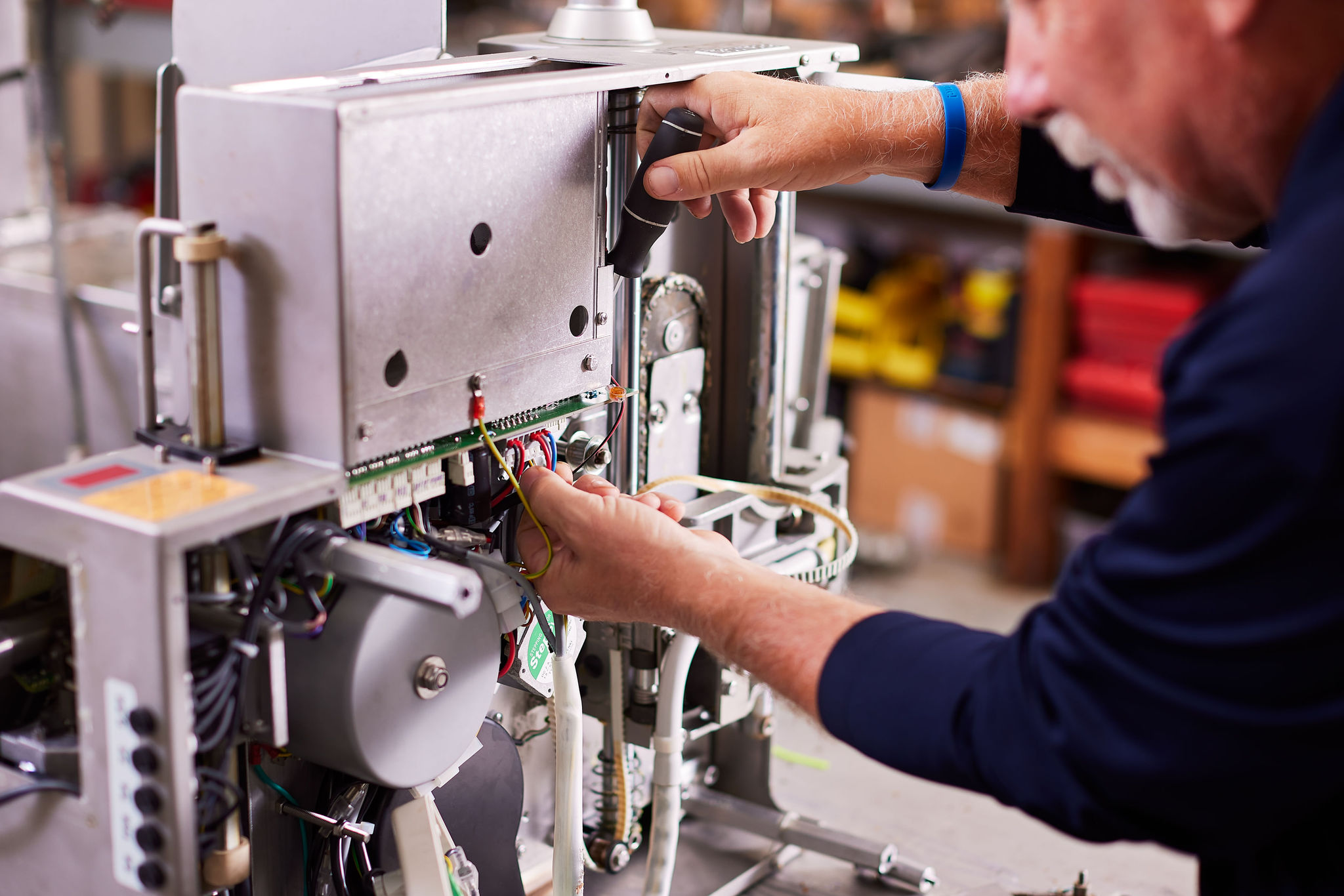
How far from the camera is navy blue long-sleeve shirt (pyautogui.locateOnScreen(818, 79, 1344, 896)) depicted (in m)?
0.66

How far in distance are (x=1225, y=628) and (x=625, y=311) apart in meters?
0.58

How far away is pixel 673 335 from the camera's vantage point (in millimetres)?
1223

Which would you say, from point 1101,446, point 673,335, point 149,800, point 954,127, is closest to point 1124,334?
point 1101,446

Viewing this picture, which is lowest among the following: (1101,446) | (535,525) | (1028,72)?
(1101,446)

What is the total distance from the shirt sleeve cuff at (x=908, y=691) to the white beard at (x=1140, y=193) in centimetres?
28

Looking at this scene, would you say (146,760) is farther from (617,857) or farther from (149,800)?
(617,857)

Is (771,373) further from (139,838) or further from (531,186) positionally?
(139,838)

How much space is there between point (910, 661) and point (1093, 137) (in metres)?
0.33

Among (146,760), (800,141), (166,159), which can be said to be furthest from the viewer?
(166,159)

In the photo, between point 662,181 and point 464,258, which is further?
point 662,181

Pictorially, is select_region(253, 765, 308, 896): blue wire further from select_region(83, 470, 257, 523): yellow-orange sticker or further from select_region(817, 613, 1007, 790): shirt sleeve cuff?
select_region(817, 613, 1007, 790): shirt sleeve cuff

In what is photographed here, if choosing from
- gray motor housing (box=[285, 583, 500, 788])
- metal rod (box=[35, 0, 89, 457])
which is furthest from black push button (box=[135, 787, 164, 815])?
metal rod (box=[35, 0, 89, 457])

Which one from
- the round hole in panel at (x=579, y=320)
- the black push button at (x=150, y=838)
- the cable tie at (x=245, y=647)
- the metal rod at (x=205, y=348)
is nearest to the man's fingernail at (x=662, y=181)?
the round hole in panel at (x=579, y=320)

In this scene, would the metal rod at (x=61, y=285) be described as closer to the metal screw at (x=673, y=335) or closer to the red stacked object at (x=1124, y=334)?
the metal screw at (x=673, y=335)
